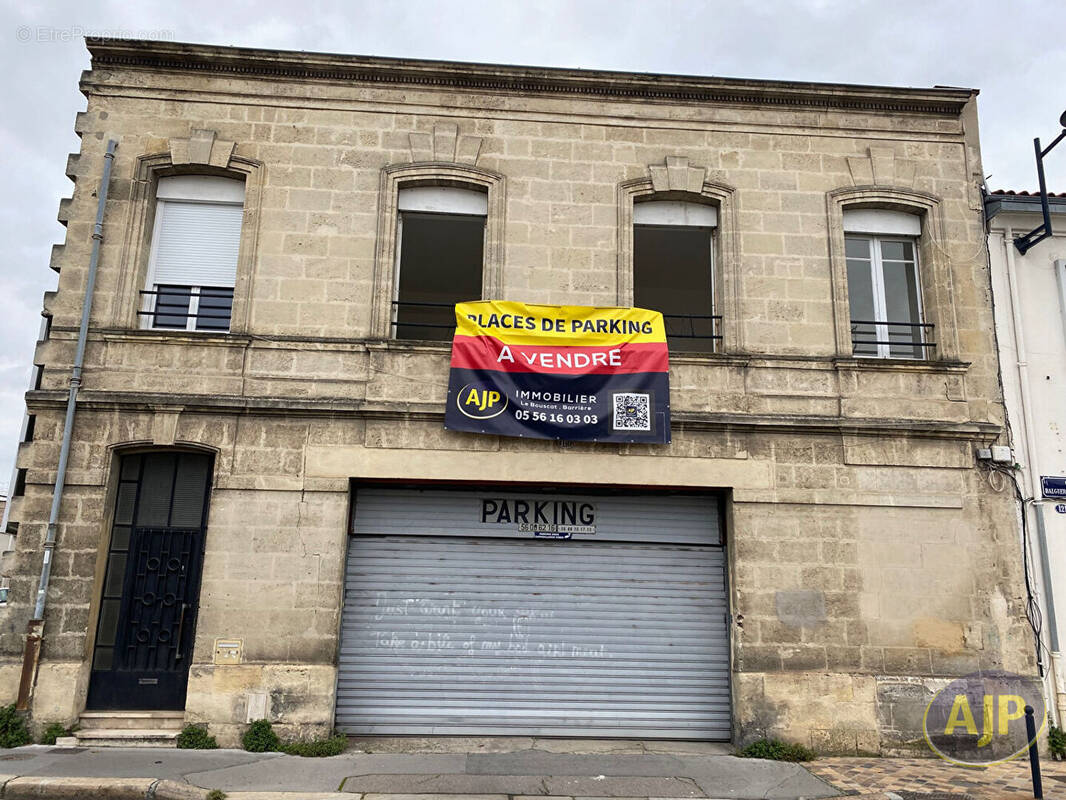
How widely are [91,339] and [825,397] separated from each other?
874 cm

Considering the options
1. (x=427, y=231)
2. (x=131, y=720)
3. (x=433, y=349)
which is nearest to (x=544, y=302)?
(x=433, y=349)

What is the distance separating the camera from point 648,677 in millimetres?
9094

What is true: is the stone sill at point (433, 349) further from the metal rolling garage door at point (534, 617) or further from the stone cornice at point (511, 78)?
the stone cornice at point (511, 78)

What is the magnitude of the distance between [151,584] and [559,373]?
5.27 m

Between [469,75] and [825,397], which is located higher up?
[469,75]

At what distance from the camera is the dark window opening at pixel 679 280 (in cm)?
1011

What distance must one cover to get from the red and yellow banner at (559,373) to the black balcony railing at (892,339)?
2708 mm

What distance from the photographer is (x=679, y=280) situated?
11.7 metres

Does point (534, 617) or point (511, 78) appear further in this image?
point (511, 78)

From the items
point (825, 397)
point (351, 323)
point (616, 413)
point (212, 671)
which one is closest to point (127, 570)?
point (212, 671)

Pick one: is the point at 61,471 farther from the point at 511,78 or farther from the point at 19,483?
the point at 511,78

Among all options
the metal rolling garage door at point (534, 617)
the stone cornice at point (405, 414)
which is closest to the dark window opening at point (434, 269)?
the stone cornice at point (405, 414)

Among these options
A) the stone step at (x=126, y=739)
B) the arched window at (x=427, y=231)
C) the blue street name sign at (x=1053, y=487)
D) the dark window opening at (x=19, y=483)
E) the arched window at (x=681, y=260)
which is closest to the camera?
the stone step at (x=126, y=739)

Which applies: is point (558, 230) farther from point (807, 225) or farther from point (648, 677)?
point (648, 677)
